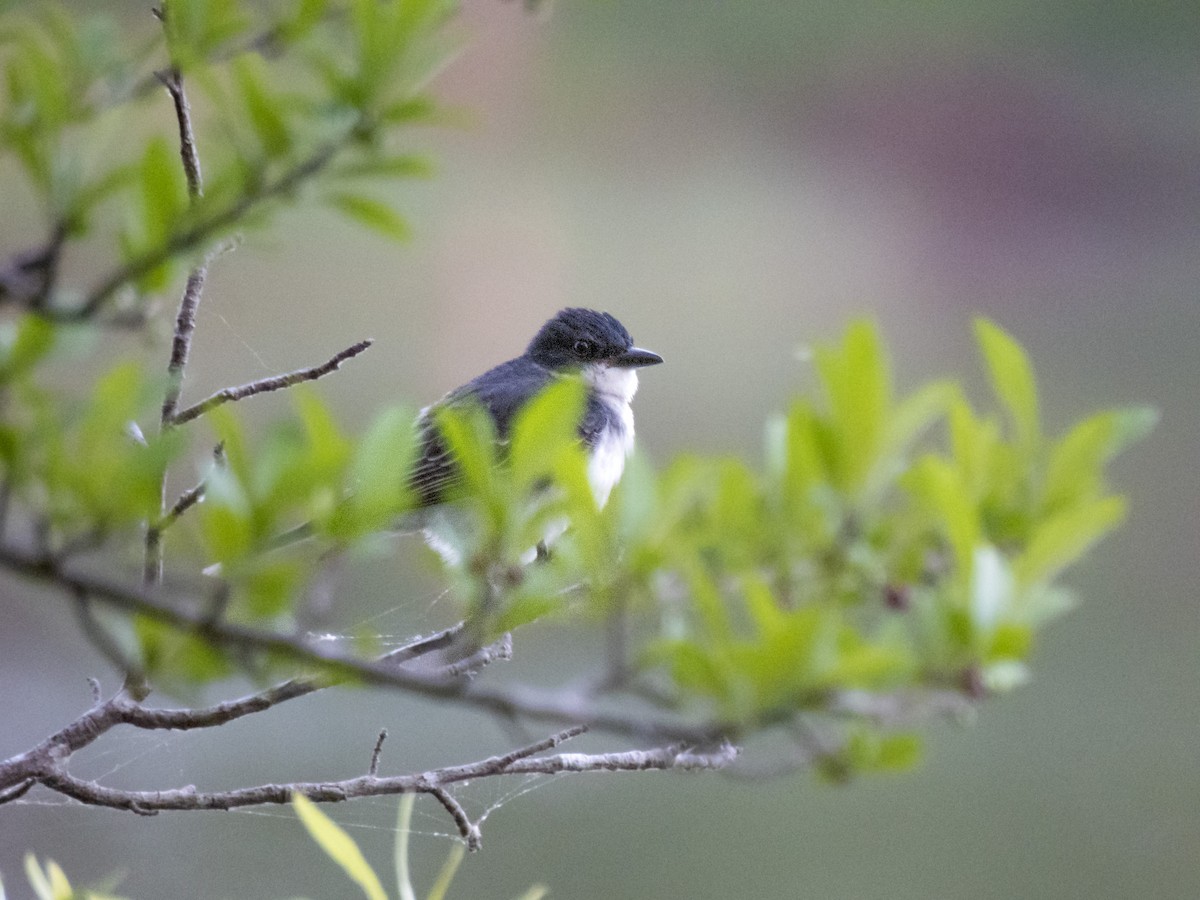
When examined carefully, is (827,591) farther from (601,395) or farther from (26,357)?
(601,395)

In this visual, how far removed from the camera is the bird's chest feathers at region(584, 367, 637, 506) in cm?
168

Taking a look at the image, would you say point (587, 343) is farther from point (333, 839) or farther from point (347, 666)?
point (347, 666)

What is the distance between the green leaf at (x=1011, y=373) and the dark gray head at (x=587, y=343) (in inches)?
57.5

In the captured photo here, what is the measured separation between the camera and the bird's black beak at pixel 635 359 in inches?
74.2

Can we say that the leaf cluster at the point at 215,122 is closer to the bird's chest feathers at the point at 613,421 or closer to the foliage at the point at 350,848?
the foliage at the point at 350,848

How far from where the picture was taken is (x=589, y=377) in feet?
6.32

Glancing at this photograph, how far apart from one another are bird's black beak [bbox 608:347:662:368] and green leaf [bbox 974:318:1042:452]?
1.43 metres

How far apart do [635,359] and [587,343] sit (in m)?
0.12

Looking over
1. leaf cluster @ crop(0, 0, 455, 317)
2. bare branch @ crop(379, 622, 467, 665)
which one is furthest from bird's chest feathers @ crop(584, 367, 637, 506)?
leaf cluster @ crop(0, 0, 455, 317)

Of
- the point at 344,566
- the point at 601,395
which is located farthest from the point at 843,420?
the point at 601,395

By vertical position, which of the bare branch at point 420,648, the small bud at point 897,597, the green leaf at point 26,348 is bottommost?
the bare branch at point 420,648

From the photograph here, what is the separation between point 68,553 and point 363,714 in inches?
124

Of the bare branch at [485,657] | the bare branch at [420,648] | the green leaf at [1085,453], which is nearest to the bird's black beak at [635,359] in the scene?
the bare branch at [485,657]

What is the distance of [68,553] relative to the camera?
38cm
